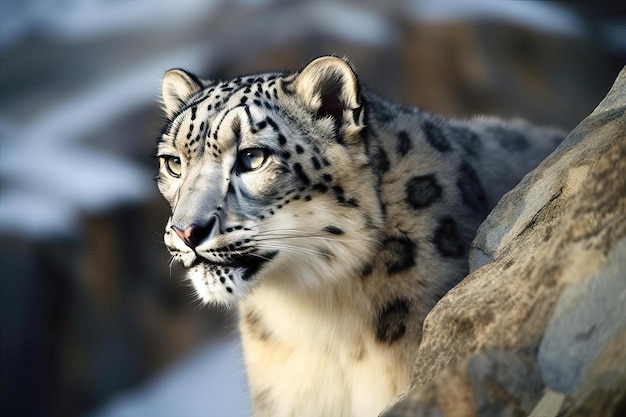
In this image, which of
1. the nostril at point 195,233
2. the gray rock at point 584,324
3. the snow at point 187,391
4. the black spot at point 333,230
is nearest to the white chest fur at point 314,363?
the black spot at point 333,230

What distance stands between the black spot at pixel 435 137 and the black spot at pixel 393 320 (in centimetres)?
56

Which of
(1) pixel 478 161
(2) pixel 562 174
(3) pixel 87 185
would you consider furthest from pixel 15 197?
(2) pixel 562 174

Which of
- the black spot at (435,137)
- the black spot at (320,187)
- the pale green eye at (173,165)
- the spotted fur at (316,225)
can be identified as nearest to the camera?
the spotted fur at (316,225)

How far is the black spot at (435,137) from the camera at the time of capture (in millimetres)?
2677

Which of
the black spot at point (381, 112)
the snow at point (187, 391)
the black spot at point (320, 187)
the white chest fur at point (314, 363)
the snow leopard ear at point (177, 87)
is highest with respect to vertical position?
the snow leopard ear at point (177, 87)

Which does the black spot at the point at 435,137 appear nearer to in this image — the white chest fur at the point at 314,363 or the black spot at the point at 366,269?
the black spot at the point at 366,269

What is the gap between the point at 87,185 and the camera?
227 inches

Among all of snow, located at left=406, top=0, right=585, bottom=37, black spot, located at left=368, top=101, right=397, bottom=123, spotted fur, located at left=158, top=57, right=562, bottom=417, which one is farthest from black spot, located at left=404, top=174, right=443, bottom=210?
snow, located at left=406, top=0, right=585, bottom=37

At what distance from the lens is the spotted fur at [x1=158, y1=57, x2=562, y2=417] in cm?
222

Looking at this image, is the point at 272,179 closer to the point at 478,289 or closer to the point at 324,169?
the point at 324,169

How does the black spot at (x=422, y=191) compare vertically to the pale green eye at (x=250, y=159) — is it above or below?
below

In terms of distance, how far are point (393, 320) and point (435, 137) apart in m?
0.65

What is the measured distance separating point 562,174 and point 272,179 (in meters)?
0.74

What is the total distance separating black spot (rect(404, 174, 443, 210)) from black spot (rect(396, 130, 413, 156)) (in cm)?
10
